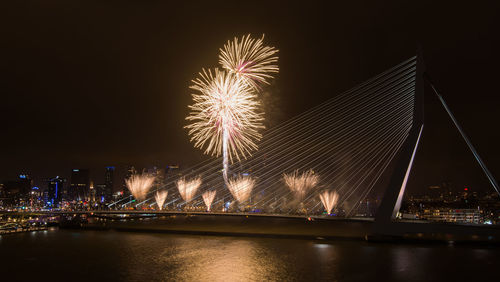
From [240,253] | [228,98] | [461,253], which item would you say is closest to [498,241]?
[461,253]

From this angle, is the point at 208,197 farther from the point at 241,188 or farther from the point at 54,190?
the point at 54,190

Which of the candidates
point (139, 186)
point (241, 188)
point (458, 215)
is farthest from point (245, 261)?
point (458, 215)

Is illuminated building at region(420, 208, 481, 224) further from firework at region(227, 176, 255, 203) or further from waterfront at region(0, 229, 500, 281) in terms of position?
waterfront at region(0, 229, 500, 281)

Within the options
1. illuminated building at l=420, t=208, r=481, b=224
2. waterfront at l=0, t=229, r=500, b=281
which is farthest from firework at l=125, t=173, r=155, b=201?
illuminated building at l=420, t=208, r=481, b=224

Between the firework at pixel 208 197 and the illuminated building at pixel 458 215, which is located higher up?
the firework at pixel 208 197

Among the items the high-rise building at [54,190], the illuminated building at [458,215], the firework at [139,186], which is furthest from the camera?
the high-rise building at [54,190]

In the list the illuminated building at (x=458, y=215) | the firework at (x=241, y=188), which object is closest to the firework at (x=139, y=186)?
the firework at (x=241, y=188)

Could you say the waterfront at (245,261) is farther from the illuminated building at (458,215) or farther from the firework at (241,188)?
the illuminated building at (458,215)

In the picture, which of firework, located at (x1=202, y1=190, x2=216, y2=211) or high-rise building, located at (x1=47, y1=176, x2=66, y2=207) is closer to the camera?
firework, located at (x1=202, y1=190, x2=216, y2=211)
